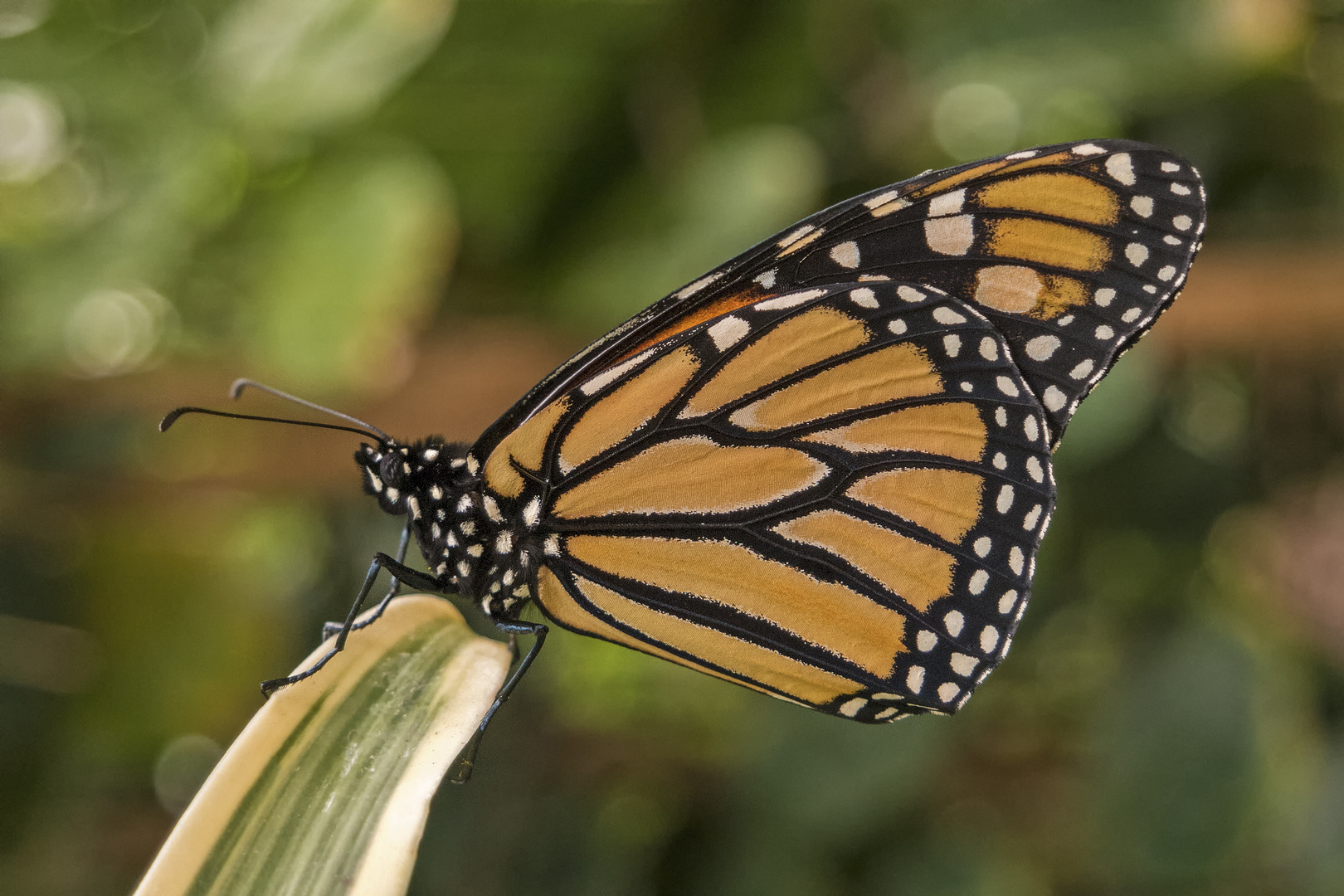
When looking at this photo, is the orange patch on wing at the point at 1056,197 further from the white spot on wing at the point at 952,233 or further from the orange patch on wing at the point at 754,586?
the orange patch on wing at the point at 754,586

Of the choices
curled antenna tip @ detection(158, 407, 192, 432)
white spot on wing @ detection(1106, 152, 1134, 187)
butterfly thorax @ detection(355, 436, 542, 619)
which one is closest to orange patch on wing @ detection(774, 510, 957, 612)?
butterfly thorax @ detection(355, 436, 542, 619)

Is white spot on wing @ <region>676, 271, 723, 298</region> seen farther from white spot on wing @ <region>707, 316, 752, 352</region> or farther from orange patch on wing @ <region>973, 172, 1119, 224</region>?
orange patch on wing @ <region>973, 172, 1119, 224</region>

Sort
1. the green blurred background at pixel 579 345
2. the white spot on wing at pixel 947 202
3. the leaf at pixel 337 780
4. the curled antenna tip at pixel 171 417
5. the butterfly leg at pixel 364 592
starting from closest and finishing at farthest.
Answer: the leaf at pixel 337 780 → the butterfly leg at pixel 364 592 → the curled antenna tip at pixel 171 417 → the white spot on wing at pixel 947 202 → the green blurred background at pixel 579 345

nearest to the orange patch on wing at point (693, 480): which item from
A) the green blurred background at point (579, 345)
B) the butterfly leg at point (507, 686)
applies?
the butterfly leg at point (507, 686)

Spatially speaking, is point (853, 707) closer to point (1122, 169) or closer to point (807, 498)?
point (807, 498)

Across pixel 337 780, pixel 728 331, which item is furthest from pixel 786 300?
pixel 337 780

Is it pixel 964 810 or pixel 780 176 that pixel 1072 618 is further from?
pixel 780 176

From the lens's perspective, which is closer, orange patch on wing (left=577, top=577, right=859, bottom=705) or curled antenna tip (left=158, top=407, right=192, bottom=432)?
curled antenna tip (left=158, top=407, right=192, bottom=432)
